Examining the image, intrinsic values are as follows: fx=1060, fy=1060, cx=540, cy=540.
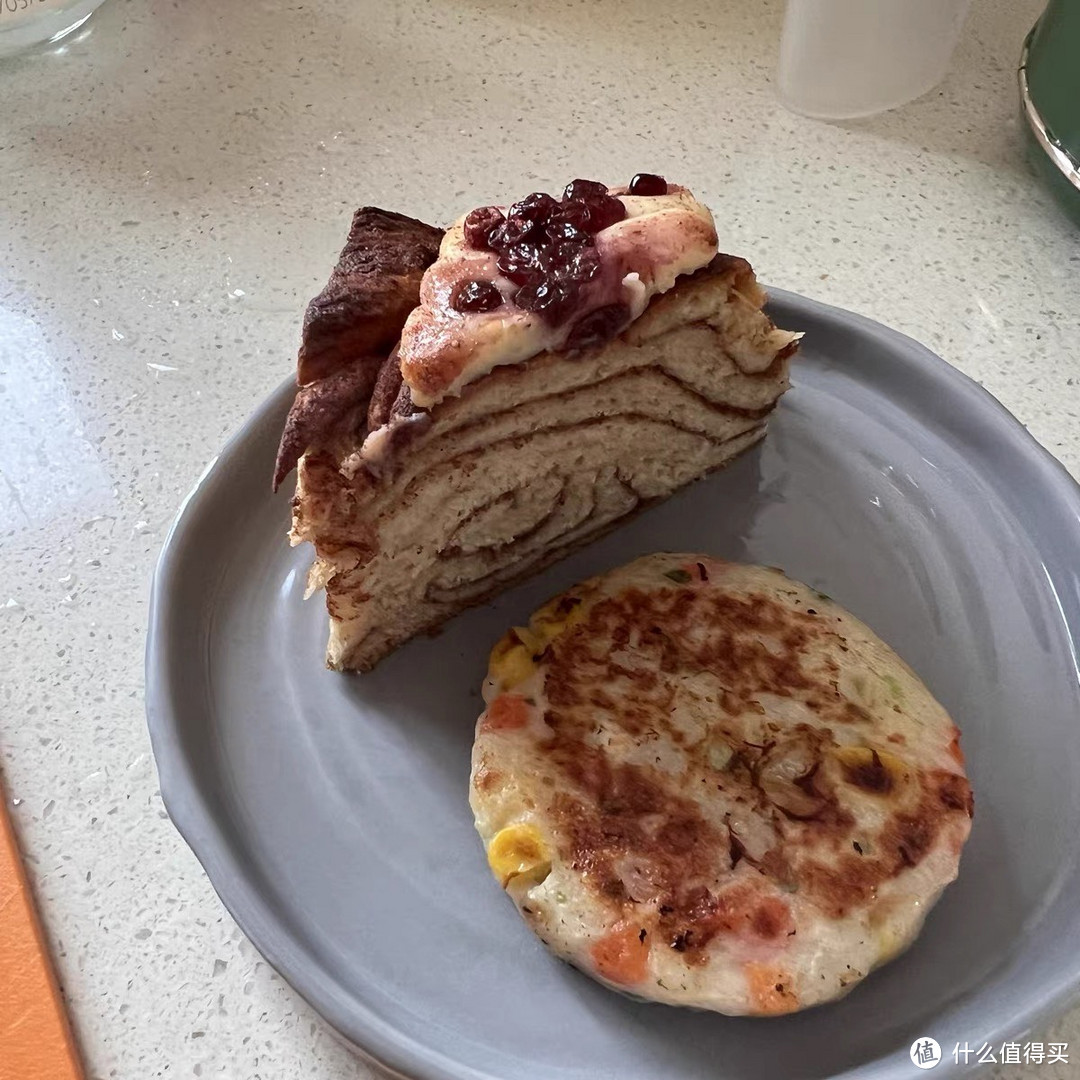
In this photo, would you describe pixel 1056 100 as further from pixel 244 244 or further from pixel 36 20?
pixel 36 20

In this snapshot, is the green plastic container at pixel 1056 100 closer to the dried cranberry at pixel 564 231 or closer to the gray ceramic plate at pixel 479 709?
the gray ceramic plate at pixel 479 709

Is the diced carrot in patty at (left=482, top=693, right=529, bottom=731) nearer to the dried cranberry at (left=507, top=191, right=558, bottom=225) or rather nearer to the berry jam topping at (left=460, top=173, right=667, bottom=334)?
the berry jam topping at (left=460, top=173, right=667, bottom=334)

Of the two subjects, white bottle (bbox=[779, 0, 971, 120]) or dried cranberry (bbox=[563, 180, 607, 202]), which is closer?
dried cranberry (bbox=[563, 180, 607, 202])

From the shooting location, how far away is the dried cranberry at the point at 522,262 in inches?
44.9

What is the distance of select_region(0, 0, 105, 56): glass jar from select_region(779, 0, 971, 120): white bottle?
4.56 ft

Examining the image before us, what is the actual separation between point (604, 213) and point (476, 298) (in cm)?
18

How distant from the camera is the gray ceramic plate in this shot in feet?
3.22

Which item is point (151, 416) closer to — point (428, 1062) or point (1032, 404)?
point (428, 1062)

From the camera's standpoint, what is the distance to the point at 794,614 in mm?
1226

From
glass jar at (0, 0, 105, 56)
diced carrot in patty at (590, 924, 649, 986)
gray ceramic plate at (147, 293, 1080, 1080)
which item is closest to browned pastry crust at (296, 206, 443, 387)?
gray ceramic plate at (147, 293, 1080, 1080)

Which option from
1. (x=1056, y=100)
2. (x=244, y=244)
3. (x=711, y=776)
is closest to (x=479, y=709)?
(x=711, y=776)

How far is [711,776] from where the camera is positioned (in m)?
1.08

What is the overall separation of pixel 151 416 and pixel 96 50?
1047 millimetres

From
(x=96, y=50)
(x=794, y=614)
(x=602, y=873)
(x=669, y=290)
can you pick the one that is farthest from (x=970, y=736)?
(x=96, y=50)
